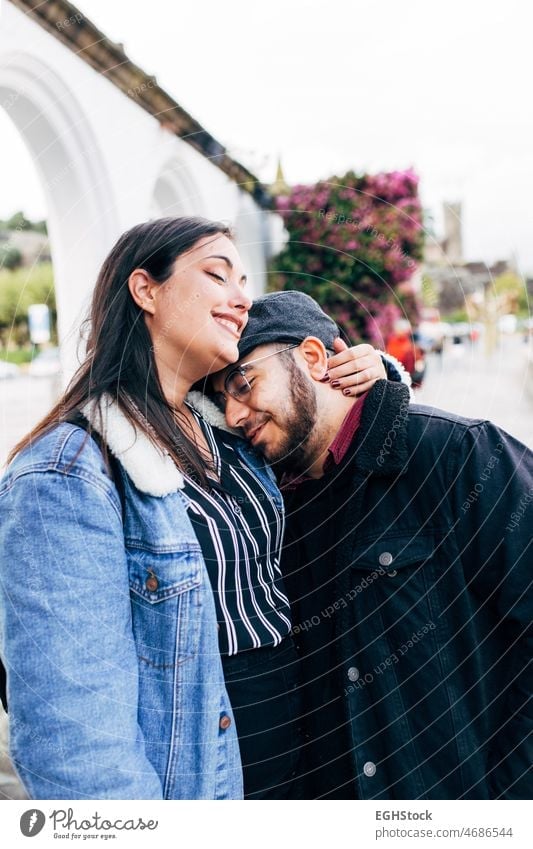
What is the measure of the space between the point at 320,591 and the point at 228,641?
0.25 m

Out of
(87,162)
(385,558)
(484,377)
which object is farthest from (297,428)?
(87,162)

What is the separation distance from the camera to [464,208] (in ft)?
5.23

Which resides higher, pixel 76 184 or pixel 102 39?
pixel 102 39

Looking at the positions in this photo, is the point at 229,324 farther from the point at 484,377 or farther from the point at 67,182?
the point at 67,182

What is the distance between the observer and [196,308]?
130cm

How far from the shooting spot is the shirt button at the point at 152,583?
1098 mm

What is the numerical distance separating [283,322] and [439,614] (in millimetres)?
636

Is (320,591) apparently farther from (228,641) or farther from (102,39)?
(102,39)

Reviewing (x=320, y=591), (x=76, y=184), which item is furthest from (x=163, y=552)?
(x=76, y=184)

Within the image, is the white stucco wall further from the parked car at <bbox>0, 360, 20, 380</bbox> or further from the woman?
the woman

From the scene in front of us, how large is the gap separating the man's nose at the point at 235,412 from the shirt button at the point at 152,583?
43cm

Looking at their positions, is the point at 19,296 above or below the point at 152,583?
above

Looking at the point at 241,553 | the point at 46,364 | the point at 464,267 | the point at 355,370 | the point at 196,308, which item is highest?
the point at 464,267

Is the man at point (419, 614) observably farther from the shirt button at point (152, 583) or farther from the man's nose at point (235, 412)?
the shirt button at point (152, 583)
